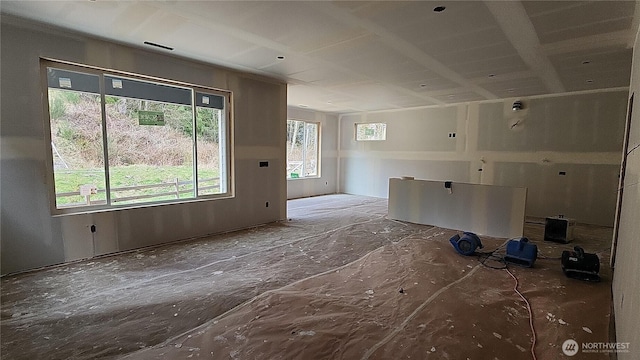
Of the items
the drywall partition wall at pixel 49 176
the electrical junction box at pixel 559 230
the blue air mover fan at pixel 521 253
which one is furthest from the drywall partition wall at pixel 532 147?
the drywall partition wall at pixel 49 176

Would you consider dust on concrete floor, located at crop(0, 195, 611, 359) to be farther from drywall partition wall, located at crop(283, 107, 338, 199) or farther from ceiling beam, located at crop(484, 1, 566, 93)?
drywall partition wall, located at crop(283, 107, 338, 199)

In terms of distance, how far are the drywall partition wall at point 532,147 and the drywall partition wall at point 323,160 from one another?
189cm

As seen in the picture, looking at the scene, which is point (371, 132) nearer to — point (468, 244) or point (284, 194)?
point (284, 194)

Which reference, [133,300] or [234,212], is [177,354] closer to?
[133,300]

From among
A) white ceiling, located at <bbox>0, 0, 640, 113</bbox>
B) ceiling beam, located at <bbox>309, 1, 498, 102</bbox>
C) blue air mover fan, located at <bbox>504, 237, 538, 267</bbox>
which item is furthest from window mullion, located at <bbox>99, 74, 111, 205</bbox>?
blue air mover fan, located at <bbox>504, 237, 538, 267</bbox>

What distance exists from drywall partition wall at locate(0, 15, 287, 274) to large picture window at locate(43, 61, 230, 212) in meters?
0.17

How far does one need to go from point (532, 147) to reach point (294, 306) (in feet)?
22.6

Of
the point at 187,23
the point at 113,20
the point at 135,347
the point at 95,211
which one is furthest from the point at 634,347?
the point at 95,211

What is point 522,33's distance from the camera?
340 cm

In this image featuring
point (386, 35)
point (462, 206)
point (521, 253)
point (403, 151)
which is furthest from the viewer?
point (403, 151)

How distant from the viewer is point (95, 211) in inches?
158

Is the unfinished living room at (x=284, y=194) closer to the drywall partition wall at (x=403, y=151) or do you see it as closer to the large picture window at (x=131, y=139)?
the large picture window at (x=131, y=139)

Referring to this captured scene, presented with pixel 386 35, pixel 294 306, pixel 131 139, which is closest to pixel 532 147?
pixel 386 35

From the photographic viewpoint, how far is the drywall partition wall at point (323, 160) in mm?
9531
